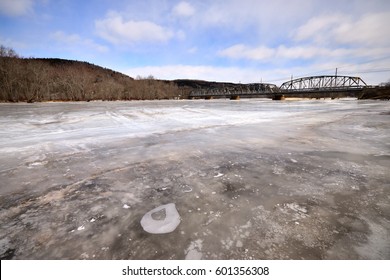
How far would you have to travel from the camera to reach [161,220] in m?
1.86

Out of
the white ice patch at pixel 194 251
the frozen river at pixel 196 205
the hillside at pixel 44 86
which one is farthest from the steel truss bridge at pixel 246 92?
the white ice patch at pixel 194 251

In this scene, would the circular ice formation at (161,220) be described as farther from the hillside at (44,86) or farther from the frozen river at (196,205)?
the hillside at (44,86)

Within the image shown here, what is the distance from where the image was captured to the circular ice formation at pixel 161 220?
1738mm

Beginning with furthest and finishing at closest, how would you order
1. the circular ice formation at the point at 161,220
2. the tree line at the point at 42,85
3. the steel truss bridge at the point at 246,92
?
the steel truss bridge at the point at 246,92 < the tree line at the point at 42,85 < the circular ice formation at the point at 161,220

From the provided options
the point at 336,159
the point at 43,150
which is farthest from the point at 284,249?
the point at 43,150

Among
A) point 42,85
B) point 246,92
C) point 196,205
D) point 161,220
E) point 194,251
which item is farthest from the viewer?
point 246,92

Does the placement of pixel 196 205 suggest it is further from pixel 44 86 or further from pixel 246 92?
pixel 246 92

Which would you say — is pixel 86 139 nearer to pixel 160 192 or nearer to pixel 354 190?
pixel 160 192

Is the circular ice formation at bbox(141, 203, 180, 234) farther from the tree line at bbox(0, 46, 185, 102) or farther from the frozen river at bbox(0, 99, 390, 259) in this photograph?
the tree line at bbox(0, 46, 185, 102)

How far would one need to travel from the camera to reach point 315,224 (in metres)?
1.75

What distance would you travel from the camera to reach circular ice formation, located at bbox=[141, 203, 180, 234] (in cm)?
174

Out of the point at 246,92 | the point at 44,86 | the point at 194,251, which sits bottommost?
the point at 194,251

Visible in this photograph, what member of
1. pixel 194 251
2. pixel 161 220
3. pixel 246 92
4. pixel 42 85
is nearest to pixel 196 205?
pixel 161 220

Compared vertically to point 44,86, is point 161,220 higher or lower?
lower
